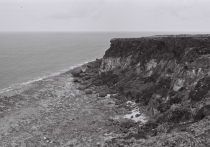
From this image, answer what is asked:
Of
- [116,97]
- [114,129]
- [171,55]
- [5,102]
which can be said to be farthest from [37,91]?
[171,55]

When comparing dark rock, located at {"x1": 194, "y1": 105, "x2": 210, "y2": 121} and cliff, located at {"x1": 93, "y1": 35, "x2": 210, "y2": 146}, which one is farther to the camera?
dark rock, located at {"x1": 194, "y1": 105, "x2": 210, "y2": 121}

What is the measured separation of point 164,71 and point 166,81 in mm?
3981

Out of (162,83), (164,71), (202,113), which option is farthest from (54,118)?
(164,71)

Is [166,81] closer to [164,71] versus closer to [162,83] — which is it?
[162,83]

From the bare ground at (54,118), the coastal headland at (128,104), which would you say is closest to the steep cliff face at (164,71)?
the coastal headland at (128,104)

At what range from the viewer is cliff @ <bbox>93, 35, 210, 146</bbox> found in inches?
992

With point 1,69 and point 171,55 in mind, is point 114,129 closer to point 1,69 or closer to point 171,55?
point 171,55

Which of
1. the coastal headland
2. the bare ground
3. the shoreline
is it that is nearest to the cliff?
the coastal headland

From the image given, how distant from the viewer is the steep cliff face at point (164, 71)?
107ft

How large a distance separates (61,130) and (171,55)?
96.4 ft

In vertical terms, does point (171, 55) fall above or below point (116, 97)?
above

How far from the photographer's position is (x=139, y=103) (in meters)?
42.6

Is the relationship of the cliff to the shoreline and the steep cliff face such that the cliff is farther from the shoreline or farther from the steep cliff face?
the shoreline

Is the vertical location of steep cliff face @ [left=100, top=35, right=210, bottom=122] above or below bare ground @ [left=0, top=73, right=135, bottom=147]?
above
